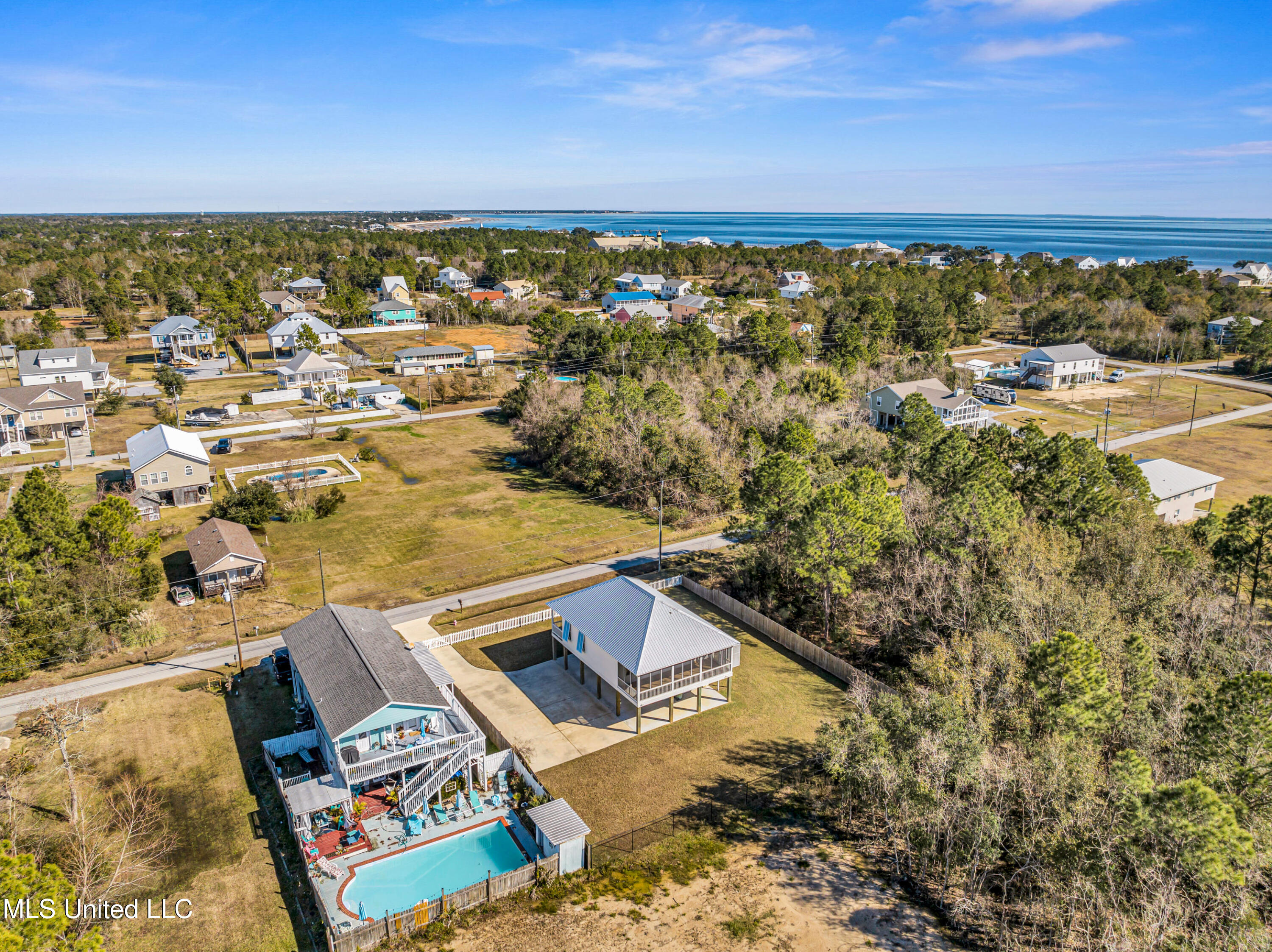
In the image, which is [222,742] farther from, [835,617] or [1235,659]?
[1235,659]

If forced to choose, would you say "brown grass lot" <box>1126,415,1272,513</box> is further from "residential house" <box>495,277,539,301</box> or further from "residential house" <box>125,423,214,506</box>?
"residential house" <box>495,277,539,301</box>

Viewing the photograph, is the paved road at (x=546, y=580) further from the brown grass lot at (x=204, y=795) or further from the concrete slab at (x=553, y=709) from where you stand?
the brown grass lot at (x=204, y=795)

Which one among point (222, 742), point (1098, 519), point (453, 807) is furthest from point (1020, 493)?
point (222, 742)

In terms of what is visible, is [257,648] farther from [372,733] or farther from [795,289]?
[795,289]

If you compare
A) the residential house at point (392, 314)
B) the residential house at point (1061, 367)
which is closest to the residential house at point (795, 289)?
the residential house at point (1061, 367)

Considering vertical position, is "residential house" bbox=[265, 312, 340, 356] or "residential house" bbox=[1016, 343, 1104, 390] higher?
"residential house" bbox=[265, 312, 340, 356]

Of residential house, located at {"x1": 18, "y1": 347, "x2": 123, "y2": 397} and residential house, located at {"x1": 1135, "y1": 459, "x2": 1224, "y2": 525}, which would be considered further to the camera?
residential house, located at {"x1": 18, "y1": 347, "x2": 123, "y2": 397}

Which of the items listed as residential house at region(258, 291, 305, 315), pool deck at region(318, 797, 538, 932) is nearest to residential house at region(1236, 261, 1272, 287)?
residential house at region(258, 291, 305, 315)

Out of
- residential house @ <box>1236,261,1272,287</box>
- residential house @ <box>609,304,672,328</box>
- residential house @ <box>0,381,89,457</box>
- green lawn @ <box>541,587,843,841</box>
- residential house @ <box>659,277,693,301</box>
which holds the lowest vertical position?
green lawn @ <box>541,587,843,841</box>
